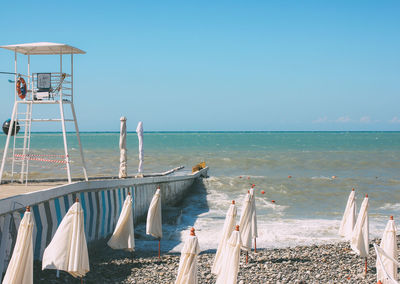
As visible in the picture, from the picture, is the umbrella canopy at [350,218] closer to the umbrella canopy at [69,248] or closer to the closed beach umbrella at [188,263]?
the closed beach umbrella at [188,263]

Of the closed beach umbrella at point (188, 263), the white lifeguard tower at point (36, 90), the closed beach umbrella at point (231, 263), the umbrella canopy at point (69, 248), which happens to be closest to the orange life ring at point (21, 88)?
the white lifeguard tower at point (36, 90)

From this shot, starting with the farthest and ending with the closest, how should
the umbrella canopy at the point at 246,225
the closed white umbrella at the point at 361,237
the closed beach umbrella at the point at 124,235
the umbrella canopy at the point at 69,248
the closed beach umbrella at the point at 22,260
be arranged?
the umbrella canopy at the point at 246,225
the closed beach umbrella at the point at 124,235
the closed white umbrella at the point at 361,237
the umbrella canopy at the point at 69,248
the closed beach umbrella at the point at 22,260

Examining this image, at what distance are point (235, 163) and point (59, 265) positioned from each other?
48.7 m

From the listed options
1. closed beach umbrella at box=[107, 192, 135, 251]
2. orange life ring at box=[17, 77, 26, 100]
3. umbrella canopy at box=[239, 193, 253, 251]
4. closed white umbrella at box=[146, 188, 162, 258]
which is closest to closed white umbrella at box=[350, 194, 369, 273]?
Result: umbrella canopy at box=[239, 193, 253, 251]

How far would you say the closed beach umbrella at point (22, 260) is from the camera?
8.46m

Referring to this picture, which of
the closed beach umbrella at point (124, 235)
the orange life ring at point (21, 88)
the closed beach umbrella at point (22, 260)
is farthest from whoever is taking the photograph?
the orange life ring at point (21, 88)

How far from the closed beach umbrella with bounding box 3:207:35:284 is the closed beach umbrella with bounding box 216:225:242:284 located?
4.04 metres

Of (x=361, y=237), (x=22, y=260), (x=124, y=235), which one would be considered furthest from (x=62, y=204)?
(x=361, y=237)

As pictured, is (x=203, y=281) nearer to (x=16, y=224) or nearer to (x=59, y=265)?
(x=59, y=265)

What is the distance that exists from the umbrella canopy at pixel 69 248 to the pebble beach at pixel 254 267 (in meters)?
1.76

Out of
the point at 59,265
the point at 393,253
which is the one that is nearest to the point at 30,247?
the point at 59,265

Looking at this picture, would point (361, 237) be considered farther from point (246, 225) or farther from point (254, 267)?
point (246, 225)

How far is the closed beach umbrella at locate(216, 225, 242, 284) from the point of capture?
31.3 feet

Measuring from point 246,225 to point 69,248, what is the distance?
21.1 feet
